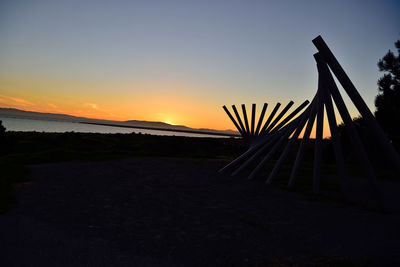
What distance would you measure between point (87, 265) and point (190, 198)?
13.6 ft

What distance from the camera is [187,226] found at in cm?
495

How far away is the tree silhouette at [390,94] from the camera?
15.7 meters

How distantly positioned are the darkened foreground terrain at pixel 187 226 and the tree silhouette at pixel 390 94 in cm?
1055

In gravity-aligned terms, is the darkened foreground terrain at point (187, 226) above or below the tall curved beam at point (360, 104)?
below

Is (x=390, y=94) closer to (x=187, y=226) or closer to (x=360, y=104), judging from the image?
(x=360, y=104)

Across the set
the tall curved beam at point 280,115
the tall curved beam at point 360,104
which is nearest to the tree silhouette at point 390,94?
the tall curved beam at point 280,115

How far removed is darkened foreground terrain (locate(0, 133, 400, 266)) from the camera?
3646 mm

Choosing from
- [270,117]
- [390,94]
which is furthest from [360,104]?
[390,94]

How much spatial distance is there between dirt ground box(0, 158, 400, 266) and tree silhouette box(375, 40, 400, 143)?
43.2 feet

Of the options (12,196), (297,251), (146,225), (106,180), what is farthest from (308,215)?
(12,196)

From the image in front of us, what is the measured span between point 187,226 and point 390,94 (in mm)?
18176

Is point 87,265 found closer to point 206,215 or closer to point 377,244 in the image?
point 206,215

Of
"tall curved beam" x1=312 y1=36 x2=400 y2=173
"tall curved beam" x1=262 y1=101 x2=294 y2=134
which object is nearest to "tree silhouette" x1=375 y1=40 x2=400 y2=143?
"tall curved beam" x1=262 y1=101 x2=294 y2=134

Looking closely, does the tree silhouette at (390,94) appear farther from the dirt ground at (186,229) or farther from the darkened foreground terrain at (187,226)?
the dirt ground at (186,229)
